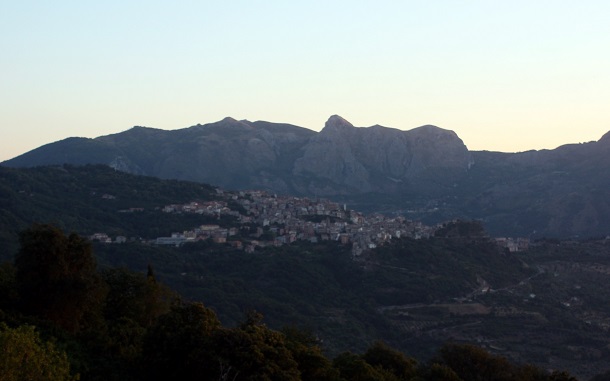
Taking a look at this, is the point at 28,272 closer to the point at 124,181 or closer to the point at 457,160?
the point at 124,181

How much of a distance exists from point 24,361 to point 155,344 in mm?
6195

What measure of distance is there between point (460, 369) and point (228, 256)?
3470 cm

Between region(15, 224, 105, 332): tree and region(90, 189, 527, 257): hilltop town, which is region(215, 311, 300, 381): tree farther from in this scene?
region(90, 189, 527, 257): hilltop town

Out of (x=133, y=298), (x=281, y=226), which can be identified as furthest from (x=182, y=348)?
(x=281, y=226)

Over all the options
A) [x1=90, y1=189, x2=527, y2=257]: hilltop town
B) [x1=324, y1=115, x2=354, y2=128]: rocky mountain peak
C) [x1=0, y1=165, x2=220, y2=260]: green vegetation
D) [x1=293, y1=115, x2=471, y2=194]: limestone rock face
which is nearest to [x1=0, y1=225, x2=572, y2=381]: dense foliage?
[x1=0, y1=165, x2=220, y2=260]: green vegetation

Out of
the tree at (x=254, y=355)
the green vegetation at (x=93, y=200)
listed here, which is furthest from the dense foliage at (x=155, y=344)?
the green vegetation at (x=93, y=200)

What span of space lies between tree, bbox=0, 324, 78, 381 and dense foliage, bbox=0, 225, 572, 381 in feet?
0.15

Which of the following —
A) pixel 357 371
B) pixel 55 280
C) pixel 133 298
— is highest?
pixel 55 280

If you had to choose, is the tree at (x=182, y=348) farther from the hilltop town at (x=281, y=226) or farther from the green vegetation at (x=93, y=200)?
the hilltop town at (x=281, y=226)

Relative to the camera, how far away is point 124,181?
82.8 meters

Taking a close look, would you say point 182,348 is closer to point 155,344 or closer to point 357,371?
point 155,344

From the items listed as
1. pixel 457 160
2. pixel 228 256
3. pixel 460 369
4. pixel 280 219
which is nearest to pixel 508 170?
pixel 457 160

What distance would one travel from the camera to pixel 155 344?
21125 millimetres

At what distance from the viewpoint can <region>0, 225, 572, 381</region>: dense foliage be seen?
770 inches
